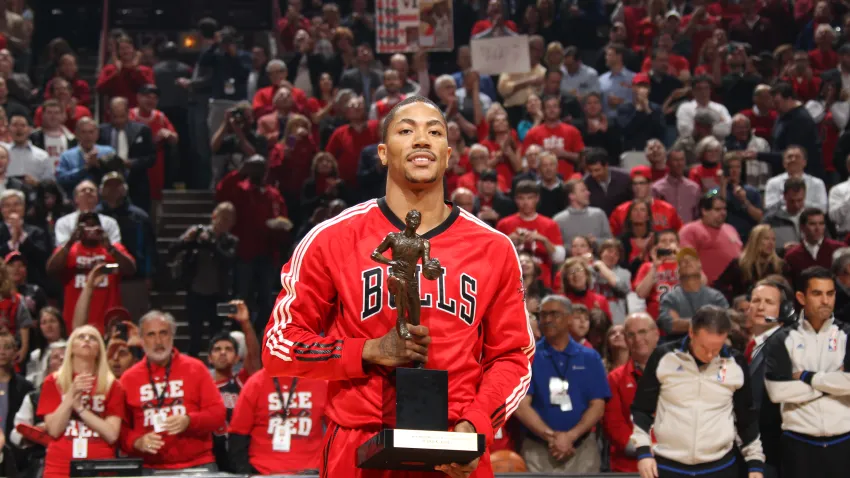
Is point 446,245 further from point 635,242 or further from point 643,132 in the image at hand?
point 643,132

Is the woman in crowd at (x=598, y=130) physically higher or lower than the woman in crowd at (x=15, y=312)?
higher

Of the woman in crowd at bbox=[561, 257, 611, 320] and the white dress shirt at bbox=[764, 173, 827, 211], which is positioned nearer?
the woman in crowd at bbox=[561, 257, 611, 320]

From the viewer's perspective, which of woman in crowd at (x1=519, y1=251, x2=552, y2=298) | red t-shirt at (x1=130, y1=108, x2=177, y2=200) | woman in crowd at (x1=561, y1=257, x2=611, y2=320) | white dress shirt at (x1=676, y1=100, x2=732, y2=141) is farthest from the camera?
white dress shirt at (x1=676, y1=100, x2=732, y2=141)

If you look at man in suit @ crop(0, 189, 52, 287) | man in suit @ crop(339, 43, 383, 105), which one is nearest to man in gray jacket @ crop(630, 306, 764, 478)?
man in suit @ crop(0, 189, 52, 287)

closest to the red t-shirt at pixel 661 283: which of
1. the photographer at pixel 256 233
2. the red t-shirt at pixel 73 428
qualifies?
the photographer at pixel 256 233

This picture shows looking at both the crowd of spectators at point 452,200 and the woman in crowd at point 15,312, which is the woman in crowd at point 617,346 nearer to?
the crowd of spectators at point 452,200

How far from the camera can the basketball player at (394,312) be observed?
11.6 ft

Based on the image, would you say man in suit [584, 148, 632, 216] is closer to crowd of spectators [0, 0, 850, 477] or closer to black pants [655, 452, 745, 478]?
crowd of spectators [0, 0, 850, 477]

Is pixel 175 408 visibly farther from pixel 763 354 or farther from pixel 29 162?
pixel 29 162

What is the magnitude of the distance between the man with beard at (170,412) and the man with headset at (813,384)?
3.84 metres

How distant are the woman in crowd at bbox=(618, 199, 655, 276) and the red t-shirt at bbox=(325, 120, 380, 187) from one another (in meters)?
3.13

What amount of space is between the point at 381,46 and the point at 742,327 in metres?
7.05

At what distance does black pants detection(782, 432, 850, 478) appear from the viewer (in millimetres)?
6949

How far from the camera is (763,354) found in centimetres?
754
